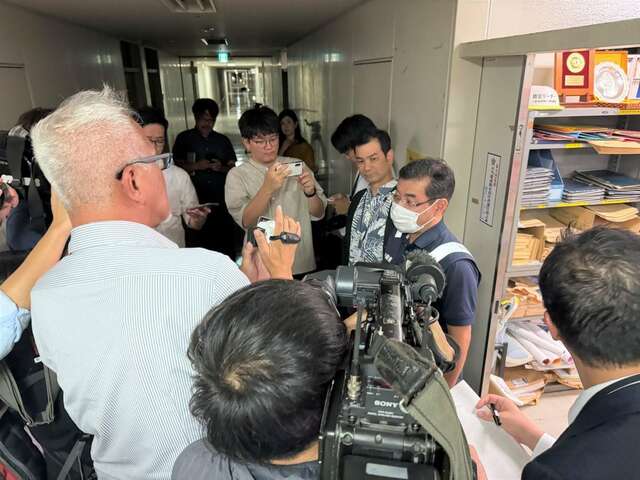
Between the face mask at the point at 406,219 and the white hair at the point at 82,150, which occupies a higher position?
the white hair at the point at 82,150

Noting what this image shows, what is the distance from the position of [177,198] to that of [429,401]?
84.8 inches

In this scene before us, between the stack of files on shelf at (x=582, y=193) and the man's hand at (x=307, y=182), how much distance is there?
4.26ft

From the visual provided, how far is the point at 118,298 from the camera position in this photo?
0.77 metres

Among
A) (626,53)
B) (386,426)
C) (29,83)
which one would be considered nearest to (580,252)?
(386,426)

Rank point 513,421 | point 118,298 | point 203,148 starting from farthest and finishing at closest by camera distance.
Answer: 1. point 203,148
2. point 513,421
3. point 118,298

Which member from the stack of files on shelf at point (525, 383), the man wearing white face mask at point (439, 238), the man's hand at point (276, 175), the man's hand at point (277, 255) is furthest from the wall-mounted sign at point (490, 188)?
the man's hand at point (277, 255)

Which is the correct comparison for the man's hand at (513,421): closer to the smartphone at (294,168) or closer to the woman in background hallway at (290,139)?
the smartphone at (294,168)

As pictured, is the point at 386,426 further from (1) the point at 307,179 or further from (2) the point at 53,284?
(1) the point at 307,179

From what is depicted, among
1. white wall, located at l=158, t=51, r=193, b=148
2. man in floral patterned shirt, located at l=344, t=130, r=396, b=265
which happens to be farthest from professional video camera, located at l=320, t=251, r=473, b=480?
white wall, located at l=158, t=51, r=193, b=148

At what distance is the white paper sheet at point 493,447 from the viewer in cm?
115

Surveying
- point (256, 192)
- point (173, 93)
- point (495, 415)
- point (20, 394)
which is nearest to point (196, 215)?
point (256, 192)

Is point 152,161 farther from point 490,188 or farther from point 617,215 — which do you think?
point 617,215

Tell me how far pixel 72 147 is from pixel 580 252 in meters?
1.10

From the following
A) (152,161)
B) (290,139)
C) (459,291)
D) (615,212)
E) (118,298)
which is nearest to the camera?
(118,298)
